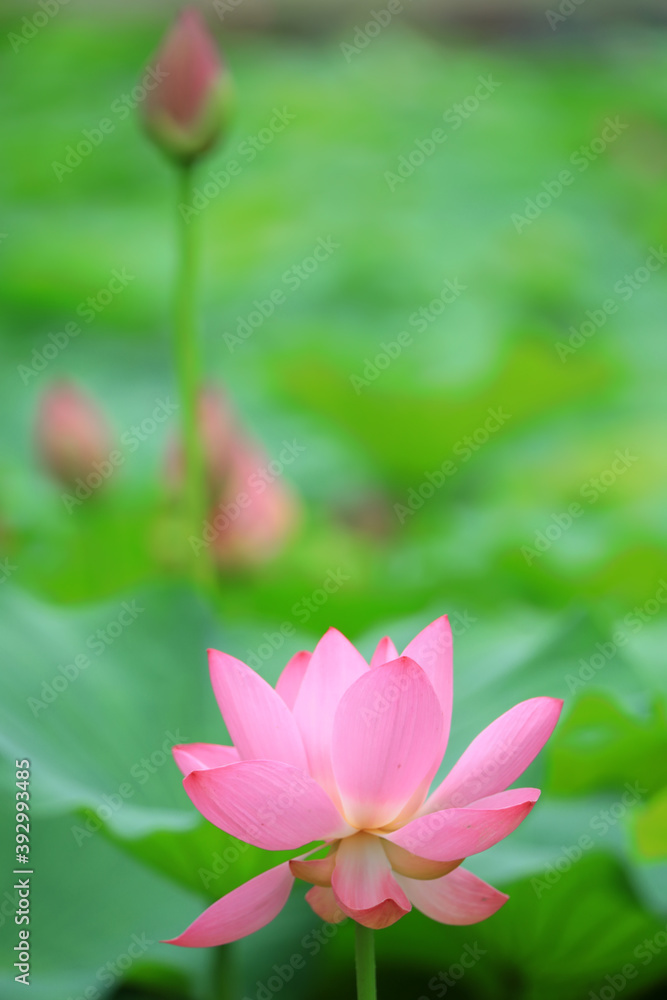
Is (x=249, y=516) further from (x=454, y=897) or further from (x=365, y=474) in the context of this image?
(x=454, y=897)

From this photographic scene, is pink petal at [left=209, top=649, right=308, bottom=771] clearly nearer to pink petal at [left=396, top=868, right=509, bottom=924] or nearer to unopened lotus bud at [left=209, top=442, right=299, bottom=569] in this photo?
pink petal at [left=396, top=868, right=509, bottom=924]

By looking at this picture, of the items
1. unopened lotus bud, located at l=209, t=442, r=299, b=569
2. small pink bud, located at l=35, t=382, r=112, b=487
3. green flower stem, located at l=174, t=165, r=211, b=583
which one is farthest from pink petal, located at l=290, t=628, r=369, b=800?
small pink bud, located at l=35, t=382, r=112, b=487

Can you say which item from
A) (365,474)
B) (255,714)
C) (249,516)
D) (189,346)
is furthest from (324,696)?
(365,474)

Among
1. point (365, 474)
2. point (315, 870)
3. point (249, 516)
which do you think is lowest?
point (365, 474)

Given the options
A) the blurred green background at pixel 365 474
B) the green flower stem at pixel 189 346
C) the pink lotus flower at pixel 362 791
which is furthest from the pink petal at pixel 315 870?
the green flower stem at pixel 189 346

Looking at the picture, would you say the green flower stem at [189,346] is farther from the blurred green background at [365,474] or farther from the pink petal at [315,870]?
the pink petal at [315,870]

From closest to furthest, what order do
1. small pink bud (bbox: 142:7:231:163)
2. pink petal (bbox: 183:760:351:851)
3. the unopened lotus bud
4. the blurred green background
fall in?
pink petal (bbox: 183:760:351:851) < the blurred green background < small pink bud (bbox: 142:7:231:163) < the unopened lotus bud
